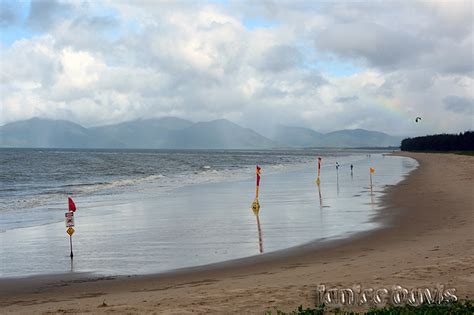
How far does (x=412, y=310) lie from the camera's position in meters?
8.08

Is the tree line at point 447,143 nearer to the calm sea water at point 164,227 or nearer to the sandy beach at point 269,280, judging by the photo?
the calm sea water at point 164,227

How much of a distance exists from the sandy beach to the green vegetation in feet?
2.03

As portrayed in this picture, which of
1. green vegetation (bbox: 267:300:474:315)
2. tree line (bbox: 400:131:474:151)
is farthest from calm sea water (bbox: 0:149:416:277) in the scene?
tree line (bbox: 400:131:474:151)

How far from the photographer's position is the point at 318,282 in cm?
1085

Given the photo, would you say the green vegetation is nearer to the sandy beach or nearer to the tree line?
the sandy beach

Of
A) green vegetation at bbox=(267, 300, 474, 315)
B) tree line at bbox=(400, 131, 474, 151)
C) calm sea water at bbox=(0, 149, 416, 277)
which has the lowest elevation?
calm sea water at bbox=(0, 149, 416, 277)

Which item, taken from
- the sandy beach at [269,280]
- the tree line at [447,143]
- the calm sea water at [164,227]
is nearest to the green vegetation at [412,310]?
the sandy beach at [269,280]

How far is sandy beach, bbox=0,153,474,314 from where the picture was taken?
9.72 m

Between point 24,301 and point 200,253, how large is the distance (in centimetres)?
573

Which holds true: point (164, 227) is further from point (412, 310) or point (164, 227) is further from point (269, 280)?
point (412, 310)

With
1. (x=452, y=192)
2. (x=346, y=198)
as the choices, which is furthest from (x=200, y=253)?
(x=452, y=192)

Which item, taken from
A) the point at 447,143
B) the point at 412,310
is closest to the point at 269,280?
the point at 412,310

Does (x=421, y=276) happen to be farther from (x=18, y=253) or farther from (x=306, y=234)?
(x=18, y=253)

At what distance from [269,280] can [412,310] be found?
4.01 metres
